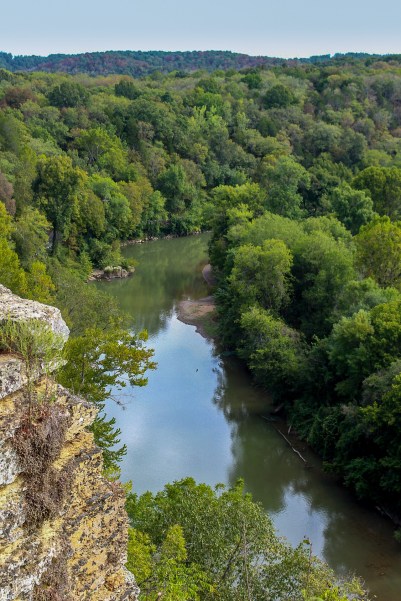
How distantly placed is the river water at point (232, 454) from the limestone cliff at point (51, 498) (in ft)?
42.5

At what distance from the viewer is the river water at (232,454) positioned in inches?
755

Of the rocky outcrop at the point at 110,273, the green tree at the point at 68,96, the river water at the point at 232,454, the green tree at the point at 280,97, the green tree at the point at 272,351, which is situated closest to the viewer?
the river water at the point at 232,454

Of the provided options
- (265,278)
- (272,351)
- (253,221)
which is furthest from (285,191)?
(272,351)

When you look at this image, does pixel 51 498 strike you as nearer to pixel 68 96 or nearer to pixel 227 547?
pixel 227 547

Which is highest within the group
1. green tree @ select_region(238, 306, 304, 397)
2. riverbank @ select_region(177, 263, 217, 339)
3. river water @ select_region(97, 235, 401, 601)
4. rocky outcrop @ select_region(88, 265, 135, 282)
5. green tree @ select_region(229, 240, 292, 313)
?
green tree @ select_region(229, 240, 292, 313)

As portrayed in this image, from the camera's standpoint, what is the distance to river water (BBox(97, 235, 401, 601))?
1919 centimetres

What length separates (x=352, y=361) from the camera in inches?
901

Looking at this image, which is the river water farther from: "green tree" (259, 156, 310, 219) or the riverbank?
"green tree" (259, 156, 310, 219)

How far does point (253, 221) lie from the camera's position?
4062cm

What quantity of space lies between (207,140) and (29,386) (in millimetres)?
70963

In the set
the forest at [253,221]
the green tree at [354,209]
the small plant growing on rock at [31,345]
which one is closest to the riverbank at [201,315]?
the forest at [253,221]

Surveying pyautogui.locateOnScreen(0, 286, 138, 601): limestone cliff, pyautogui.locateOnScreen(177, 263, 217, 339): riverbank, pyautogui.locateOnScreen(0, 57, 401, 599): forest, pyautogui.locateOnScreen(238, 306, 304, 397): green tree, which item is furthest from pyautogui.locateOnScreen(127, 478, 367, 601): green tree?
pyautogui.locateOnScreen(177, 263, 217, 339): riverbank

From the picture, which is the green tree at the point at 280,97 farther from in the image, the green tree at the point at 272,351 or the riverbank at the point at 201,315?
the green tree at the point at 272,351

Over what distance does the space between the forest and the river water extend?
99cm
